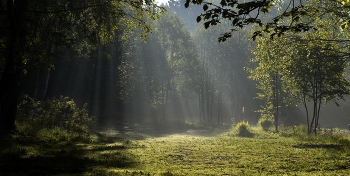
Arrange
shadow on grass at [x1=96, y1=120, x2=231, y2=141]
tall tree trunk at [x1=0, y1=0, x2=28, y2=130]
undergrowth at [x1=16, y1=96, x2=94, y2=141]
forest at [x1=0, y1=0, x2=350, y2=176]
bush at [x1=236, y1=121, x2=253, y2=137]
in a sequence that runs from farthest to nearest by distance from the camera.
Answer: bush at [x1=236, y1=121, x2=253, y2=137] < shadow on grass at [x1=96, y1=120, x2=231, y2=141] < undergrowth at [x1=16, y1=96, x2=94, y2=141] < tall tree trunk at [x1=0, y1=0, x2=28, y2=130] < forest at [x1=0, y1=0, x2=350, y2=176]

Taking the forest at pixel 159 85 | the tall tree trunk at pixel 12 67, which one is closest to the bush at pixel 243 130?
the forest at pixel 159 85

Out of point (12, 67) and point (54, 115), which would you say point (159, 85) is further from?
point (12, 67)

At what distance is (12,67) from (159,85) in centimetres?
5226

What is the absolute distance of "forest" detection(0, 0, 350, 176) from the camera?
10.8 m

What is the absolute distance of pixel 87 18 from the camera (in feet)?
65.8

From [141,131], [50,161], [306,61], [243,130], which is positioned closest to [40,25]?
[50,161]

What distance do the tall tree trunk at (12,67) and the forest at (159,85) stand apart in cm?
5

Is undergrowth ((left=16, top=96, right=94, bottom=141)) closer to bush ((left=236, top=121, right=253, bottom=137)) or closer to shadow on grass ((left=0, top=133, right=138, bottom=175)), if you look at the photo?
shadow on grass ((left=0, top=133, right=138, bottom=175))

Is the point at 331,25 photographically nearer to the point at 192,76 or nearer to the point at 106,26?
the point at 106,26

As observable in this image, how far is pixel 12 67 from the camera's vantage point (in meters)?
14.7

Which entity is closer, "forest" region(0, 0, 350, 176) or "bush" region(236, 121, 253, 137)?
"forest" region(0, 0, 350, 176)

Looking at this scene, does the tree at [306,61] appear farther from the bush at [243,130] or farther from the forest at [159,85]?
the bush at [243,130]

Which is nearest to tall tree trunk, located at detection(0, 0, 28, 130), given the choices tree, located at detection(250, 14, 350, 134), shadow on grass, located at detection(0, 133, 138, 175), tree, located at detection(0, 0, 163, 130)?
tree, located at detection(0, 0, 163, 130)

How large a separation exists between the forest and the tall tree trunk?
51 millimetres
